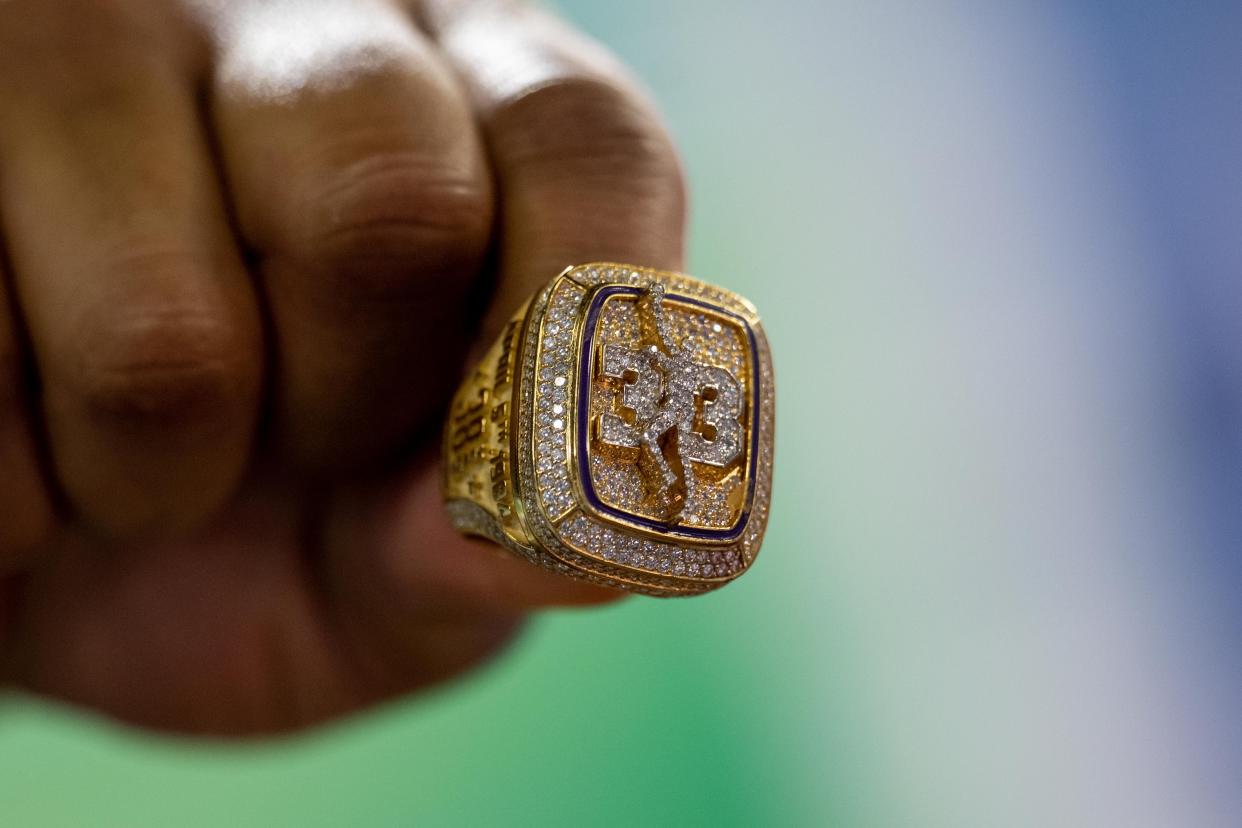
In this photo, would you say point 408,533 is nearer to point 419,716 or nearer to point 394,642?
point 394,642

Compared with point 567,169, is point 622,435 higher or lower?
lower

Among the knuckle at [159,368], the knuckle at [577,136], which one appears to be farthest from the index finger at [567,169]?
the knuckle at [159,368]

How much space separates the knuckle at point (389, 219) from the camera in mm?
414

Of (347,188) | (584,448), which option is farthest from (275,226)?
(584,448)

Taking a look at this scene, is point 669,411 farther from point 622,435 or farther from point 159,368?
point 159,368

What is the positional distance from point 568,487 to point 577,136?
0.15 m

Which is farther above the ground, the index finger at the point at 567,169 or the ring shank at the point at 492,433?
the index finger at the point at 567,169

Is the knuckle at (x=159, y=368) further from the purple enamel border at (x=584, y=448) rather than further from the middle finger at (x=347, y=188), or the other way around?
the purple enamel border at (x=584, y=448)

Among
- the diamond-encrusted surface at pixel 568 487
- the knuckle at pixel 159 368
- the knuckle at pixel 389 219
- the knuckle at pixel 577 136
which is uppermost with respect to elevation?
the knuckle at pixel 577 136

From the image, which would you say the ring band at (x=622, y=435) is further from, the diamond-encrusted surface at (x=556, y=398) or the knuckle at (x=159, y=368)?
the knuckle at (x=159, y=368)

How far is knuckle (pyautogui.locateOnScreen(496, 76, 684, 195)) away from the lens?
45 cm

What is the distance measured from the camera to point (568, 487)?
0.44 meters

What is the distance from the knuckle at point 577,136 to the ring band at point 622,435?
45 mm

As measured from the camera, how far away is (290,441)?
496 millimetres
